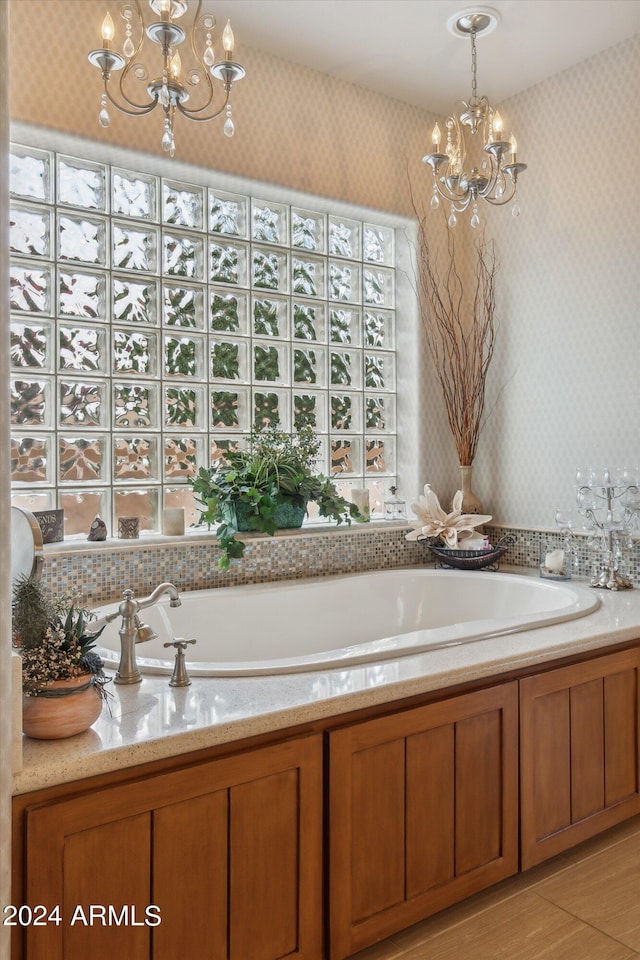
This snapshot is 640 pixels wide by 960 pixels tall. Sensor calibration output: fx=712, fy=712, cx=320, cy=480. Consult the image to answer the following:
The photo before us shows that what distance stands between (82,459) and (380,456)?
4.92 feet

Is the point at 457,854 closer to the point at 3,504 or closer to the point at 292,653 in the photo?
the point at 292,653

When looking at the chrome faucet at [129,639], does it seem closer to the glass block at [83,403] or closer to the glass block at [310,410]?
the glass block at [83,403]

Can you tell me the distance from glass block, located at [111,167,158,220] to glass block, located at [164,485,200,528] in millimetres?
1108

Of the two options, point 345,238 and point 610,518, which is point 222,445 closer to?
point 345,238

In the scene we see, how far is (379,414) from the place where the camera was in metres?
3.62

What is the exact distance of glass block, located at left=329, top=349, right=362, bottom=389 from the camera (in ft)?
11.3

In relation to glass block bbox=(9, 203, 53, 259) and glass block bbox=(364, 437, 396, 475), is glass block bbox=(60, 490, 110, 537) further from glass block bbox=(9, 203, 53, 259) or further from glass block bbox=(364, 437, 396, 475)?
glass block bbox=(364, 437, 396, 475)

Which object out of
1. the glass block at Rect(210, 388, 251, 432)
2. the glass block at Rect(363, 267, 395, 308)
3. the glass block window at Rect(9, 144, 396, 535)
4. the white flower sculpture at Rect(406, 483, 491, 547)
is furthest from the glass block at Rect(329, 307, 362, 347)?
the white flower sculpture at Rect(406, 483, 491, 547)

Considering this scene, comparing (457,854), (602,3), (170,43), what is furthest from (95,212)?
(457,854)

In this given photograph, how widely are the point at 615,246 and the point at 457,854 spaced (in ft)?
8.12

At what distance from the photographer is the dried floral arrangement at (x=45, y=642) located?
1.33 meters

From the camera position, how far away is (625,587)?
2.82 metres

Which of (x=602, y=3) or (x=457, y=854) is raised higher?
(x=602, y=3)

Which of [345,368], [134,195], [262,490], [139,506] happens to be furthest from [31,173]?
[345,368]
